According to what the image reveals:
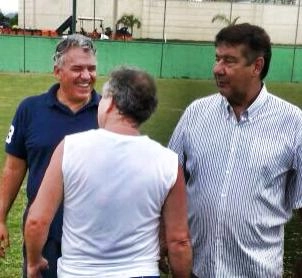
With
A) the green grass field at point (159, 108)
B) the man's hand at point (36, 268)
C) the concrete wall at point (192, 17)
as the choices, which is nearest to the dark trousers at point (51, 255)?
the man's hand at point (36, 268)

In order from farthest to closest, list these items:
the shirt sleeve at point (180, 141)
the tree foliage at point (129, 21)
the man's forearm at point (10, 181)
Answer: the tree foliage at point (129, 21) → the man's forearm at point (10, 181) → the shirt sleeve at point (180, 141)

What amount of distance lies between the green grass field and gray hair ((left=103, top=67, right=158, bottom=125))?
344cm

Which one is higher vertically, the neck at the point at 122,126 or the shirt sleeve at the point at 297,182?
the neck at the point at 122,126

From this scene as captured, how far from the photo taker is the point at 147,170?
2.34 meters

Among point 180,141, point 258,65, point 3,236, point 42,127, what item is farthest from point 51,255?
point 258,65

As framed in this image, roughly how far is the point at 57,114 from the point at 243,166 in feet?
3.54

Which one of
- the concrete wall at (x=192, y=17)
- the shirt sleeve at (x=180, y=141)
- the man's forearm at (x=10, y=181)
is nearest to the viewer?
the shirt sleeve at (x=180, y=141)

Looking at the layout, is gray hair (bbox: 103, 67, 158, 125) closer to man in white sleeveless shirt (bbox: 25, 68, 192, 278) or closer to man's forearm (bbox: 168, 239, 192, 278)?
man in white sleeveless shirt (bbox: 25, 68, 192, 278)

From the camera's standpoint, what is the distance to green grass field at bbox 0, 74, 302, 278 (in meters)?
6.04

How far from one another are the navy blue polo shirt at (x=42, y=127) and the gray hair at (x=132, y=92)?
988 mm

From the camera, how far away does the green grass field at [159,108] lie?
6043 millimetres

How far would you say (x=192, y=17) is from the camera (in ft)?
156

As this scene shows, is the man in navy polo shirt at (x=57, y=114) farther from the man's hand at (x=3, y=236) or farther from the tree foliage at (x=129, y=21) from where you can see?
the tree foliage at (x=129, y=21)

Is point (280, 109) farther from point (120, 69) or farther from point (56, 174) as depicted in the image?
point (56, 174)
